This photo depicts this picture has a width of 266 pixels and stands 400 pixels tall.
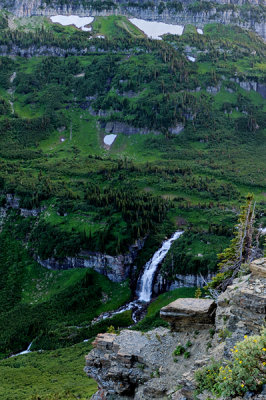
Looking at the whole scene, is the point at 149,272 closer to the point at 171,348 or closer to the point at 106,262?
the point at 106,262

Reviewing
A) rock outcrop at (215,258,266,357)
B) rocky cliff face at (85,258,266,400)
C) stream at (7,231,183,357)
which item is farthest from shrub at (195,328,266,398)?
stream at (7,231,183,357)

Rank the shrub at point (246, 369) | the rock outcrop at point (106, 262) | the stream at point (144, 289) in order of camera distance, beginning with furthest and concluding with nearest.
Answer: the rock outcrop at point (106, 262)
the stream at point (144, 289)
the shrub at point (246, 369)

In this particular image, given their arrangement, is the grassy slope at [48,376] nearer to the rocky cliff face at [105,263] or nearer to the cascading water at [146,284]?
the cascading water at [146,284]

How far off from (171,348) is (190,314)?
11.0 feet

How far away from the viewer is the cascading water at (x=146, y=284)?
345 feet

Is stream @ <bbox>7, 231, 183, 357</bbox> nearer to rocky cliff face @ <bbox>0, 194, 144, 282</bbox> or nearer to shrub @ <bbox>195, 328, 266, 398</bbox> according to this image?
rocky cliff face @ <bbox>0, 194, 144, 282</bbox>

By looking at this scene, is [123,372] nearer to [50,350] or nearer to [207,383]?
[207,383]

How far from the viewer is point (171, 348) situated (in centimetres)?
3691

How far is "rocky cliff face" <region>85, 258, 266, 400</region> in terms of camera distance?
95.7ft

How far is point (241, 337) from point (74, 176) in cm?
15338

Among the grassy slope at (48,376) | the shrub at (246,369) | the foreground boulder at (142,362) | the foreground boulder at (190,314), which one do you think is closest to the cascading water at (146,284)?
the grassy slope at (48,376)

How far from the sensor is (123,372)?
36.9 metres

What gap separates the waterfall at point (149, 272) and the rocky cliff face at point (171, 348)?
69928mm

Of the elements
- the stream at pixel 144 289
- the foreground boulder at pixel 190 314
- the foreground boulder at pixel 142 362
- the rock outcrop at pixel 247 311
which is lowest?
the stream at pixel 144 289
